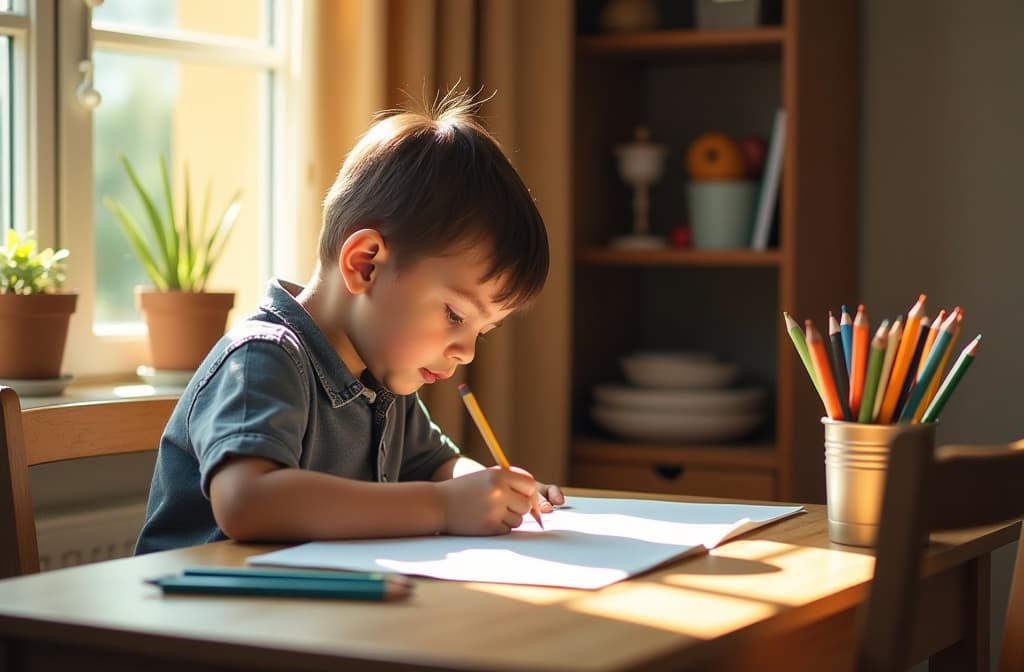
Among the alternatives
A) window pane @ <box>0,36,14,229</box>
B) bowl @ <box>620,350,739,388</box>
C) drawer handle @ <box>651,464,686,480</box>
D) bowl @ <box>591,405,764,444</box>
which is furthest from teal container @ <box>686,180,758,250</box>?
window pane @ <box>0,36,14,229</box>

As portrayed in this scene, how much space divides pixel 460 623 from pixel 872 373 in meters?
0.52

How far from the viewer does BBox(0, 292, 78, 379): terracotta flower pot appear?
1.96 meters

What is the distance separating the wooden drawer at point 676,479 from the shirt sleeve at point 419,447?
1.01 metres

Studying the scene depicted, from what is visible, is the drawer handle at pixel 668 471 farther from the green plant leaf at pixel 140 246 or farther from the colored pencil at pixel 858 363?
the colored pencil at pixel 858 363

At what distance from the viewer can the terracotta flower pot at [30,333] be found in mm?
1964

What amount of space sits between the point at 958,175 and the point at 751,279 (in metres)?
0.48

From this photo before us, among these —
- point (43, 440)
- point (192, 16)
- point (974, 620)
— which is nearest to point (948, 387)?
point (974, 620)

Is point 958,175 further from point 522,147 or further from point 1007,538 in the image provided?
point 1007,538

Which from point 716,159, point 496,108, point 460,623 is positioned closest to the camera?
point 460,623

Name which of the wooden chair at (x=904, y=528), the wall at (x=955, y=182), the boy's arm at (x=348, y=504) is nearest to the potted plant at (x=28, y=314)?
the boy's arm at (x=348, y=504)

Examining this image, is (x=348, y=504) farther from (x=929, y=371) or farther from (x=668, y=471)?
(x=668, y=471)

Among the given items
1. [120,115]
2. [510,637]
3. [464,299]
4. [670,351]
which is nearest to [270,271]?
[120,115]

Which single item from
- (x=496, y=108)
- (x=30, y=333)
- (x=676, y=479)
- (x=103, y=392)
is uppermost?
(x=496, y=108)

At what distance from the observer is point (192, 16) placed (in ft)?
8.13
